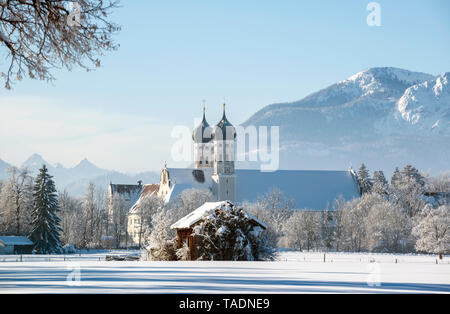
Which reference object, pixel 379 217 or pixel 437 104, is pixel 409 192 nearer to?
pixel 379 217

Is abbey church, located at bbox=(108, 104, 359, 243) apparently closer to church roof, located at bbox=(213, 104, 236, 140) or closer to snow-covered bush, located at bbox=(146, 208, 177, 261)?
church roof, located at bbox=(213, 104, 236, 140)

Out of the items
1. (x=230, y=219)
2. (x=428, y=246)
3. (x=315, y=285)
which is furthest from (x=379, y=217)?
(x=315, y=285)

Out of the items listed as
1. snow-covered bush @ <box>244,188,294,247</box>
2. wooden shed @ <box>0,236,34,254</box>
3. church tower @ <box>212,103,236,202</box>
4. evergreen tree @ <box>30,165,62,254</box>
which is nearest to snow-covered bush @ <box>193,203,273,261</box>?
evergreen tree @ <box>30,165,62,254</box>

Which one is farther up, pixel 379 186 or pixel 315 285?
pixel 379 186

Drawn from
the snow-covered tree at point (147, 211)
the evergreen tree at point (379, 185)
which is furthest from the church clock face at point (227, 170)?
the evergreen tree at point (379, 185)

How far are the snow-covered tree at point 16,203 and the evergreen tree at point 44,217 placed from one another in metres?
1.21

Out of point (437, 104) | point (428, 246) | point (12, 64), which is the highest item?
point (437, 104)

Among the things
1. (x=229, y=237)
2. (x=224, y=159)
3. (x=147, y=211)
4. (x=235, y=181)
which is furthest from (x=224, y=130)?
(x=229, y=237)

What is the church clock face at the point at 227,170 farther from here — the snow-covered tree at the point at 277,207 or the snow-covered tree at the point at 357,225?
the snow-covered tree at the point at 357,225

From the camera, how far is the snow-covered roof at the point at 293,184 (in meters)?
89.6

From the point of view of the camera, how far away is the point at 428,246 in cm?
5081

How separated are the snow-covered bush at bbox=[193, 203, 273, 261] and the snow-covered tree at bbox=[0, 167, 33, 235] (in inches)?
851
